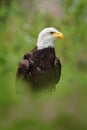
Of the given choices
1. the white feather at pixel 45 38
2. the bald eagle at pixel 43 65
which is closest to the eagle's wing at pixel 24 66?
the bald eagle at pixel 43 65

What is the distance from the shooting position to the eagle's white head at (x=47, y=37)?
90.5 inches

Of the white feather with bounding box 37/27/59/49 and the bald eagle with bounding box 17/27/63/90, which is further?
the bald eagle with bounding box 17/27/63/90

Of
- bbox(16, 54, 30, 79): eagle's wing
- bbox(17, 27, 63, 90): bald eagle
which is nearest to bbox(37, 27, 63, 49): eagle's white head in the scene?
bbox(17, 27, 63, 90): bald eagle

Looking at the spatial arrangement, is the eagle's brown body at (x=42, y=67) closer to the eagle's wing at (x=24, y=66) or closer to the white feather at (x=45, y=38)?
the eagle's wing at (x=24, y=66)

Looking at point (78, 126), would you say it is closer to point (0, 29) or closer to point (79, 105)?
point (79, 105)

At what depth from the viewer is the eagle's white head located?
2299 millimetres

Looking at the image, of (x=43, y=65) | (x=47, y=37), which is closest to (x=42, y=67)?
(x=43, y=65)

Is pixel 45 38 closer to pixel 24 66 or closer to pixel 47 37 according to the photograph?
pixel 47 37

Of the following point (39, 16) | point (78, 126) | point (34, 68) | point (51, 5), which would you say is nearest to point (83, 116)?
point (78, 126)

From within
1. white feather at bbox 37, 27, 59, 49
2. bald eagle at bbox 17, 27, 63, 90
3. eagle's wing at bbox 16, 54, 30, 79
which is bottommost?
white feather at bbox 37, 27, 59, 49

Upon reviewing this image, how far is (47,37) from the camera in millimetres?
2408

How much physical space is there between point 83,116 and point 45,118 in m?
0.11

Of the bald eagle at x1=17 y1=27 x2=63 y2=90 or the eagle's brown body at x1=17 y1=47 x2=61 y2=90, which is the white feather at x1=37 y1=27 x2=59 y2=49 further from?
the eagle's brown body at x1=17 y1=47 x2=61 y2=90

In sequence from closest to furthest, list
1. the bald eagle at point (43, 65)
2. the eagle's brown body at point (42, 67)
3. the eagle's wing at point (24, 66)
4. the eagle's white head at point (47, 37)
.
Answer: the eagle's white head at point (47, 37), the bald eagle at point (43, 65), the eagle's brown body at point (42, 67), the eagle's wing at point (24, 66)
